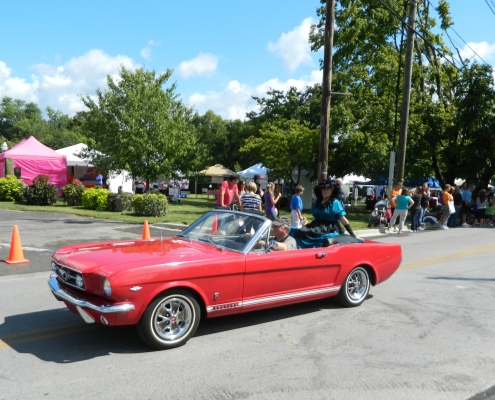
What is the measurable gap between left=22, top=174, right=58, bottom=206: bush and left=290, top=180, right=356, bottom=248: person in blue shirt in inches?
723

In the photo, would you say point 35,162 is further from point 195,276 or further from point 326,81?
point 195,276

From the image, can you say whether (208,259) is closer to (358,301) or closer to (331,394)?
(331,394)

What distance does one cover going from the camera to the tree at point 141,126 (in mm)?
20797

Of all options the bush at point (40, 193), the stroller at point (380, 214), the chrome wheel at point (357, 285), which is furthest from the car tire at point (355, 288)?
the bush at point (40, 193)

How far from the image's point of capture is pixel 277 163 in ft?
88.0

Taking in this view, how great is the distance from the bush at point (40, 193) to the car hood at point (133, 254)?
18575mm

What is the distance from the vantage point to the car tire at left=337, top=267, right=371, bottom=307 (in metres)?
6.71

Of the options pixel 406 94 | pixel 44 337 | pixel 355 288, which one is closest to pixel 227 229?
pixel 355 288

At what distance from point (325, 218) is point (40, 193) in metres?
18.7

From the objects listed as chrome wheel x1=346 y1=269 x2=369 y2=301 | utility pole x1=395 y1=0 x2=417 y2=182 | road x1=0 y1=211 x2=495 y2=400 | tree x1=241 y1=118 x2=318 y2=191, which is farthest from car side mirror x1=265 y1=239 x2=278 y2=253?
tree x1=241 y1=118 x2=318 y2=191

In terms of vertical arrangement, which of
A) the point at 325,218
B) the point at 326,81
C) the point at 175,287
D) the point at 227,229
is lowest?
the point at 175,287

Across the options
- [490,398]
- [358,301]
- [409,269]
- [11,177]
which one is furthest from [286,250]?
[11,177]

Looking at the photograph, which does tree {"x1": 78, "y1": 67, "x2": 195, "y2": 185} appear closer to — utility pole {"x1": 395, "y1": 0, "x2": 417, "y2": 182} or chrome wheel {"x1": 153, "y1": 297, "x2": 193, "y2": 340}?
utility pole {"x1": 395, "y1": 0, "x2": 417, "y2": 182}

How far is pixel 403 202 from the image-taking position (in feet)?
55.8
